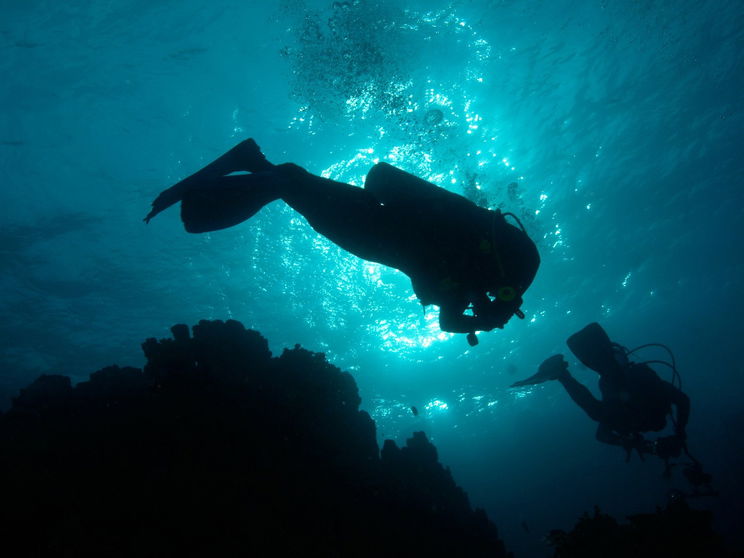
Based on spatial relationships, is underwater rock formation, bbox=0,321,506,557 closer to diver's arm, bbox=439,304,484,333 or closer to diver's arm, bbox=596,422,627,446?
diver's arm, bbox=439,304,484,333

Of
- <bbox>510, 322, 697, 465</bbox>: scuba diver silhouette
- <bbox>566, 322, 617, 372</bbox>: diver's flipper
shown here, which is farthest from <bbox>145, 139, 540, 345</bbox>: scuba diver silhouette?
<bbox>510, 322, 697, 465</bbox>: scuba diver silhouette

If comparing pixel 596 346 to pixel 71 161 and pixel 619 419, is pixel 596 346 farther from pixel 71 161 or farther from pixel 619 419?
pixel 71 161

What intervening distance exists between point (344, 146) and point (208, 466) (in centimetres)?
1021

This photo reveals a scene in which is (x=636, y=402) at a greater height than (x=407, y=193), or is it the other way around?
(x=407, y=193)

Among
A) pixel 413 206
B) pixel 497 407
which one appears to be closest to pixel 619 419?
pixel 413 206

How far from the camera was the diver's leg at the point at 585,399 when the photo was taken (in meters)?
7.29

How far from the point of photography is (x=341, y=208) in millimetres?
3670

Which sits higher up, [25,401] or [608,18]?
[608,18]

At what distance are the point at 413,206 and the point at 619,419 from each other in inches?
247

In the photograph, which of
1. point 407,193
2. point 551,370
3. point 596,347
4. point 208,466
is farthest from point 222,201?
point 551,370

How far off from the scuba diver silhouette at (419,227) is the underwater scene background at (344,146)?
8393mm

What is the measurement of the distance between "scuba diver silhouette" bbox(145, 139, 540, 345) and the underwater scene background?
8393mm

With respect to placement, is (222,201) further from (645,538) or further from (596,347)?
(645,538)

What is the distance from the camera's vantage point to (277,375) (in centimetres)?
693
